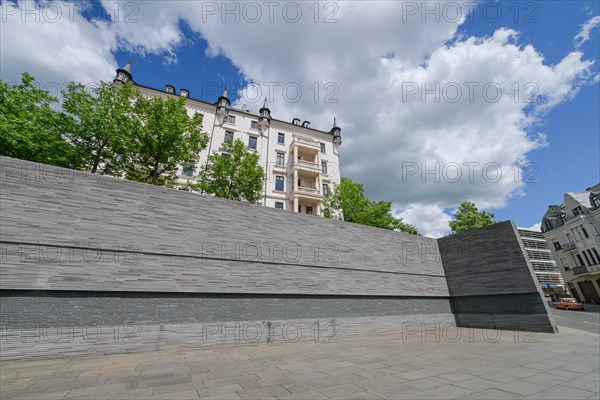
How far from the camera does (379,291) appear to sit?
11.1m

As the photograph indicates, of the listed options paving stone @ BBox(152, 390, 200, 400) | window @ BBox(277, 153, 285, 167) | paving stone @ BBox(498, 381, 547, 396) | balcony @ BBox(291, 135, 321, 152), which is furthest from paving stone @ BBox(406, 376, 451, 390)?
balcony @ BBox(291, 135, 321, 152)

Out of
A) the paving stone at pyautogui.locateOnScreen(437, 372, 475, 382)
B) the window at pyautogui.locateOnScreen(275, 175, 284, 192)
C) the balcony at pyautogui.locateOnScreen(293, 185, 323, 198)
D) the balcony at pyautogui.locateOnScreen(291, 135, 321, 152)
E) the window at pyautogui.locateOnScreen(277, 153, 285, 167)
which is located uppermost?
the balcony at pyautogui.locateOnScreen(291, 135, 321, 152)

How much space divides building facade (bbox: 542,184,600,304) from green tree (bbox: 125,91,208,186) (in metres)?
44.9

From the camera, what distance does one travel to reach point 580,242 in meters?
30.2

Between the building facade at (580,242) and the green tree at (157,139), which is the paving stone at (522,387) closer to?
the green tree at (157,139)

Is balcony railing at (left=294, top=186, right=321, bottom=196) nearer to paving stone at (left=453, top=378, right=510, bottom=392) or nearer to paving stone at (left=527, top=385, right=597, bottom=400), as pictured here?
paving stone at (left=453, top=378, right=510, bottom=392)

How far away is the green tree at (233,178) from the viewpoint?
1741 centimetres

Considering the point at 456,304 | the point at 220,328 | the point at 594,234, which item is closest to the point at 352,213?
the point at 456,304

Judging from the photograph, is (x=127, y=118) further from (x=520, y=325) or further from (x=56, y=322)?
(x=520, y=325)

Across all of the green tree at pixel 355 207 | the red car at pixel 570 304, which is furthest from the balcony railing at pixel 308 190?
the red car at pixel 570 304

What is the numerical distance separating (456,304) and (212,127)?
2585cm

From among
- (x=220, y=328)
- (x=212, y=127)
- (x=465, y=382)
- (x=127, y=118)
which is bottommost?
(x=465, y=382)

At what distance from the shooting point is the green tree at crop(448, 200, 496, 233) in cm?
3077

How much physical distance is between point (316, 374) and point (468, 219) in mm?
34722
